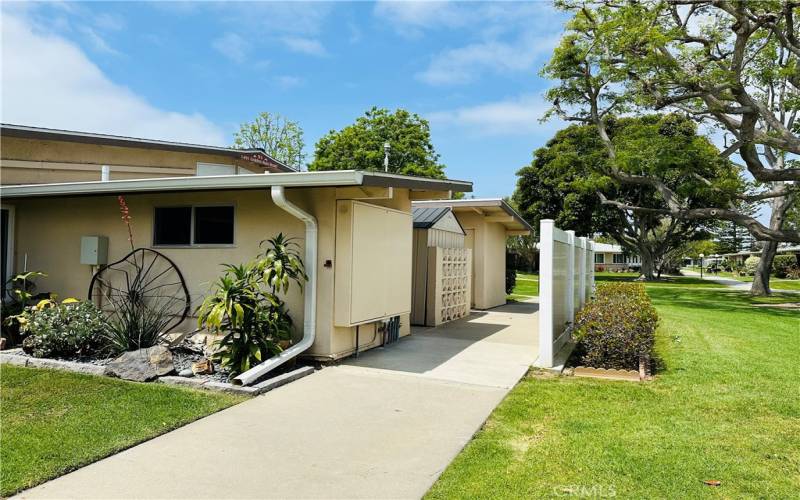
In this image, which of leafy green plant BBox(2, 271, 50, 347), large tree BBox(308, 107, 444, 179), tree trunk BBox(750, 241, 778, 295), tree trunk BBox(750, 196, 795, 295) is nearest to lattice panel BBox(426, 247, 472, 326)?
leafy green plant BBox(2, 271, 50, 347)

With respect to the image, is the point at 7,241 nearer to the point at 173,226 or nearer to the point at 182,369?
the point at 173,226

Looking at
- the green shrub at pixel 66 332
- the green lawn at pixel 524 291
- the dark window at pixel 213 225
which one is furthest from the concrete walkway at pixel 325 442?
the green lawn at pixel 524 291

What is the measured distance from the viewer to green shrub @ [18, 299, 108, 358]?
6.83 m

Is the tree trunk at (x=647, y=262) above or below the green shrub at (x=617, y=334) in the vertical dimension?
above

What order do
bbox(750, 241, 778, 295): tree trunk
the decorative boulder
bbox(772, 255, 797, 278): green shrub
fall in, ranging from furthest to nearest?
1. bbox(772, 255, 797, 278): green shrub
2. bbox(750, 241, 778, 295): tree trunk
3. the decorative boulder

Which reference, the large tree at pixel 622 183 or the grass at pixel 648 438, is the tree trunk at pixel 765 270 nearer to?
the large tree at pixel 622 183

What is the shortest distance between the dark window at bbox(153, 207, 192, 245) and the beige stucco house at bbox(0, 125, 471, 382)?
0.02m

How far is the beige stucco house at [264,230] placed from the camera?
6.92 m

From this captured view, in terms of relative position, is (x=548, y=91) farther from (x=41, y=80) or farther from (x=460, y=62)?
(x=41, y=80)

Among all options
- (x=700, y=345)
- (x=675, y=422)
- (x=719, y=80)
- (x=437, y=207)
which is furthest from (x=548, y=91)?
(x=675, y=422)

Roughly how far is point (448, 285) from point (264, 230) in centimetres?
537

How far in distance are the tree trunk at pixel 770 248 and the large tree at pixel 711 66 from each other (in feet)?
0.23

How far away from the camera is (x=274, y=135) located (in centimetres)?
3897

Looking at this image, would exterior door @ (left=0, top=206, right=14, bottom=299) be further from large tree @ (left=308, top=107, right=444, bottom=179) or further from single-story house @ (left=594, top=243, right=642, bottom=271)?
single-story house @ (left=594, top=243, right=642, bottom=271)
